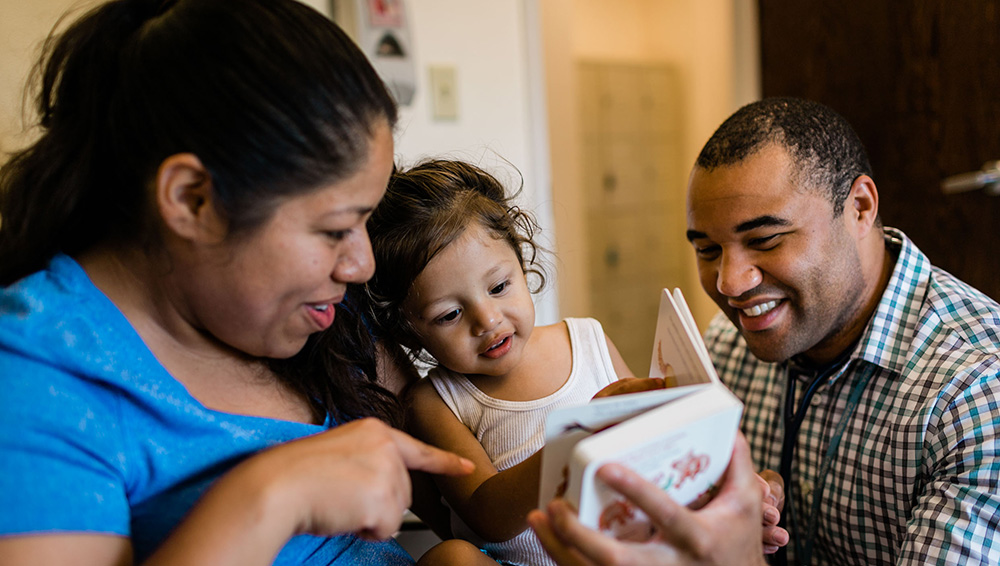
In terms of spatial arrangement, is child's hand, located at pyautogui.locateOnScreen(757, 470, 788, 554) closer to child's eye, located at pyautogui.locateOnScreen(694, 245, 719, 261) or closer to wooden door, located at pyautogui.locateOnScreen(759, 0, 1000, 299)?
child's eye, located at pyautogui.locateOnScreen(694, 245, 719, 261)

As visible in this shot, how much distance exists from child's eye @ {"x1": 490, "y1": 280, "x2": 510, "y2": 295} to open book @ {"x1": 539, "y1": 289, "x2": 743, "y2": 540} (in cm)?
40

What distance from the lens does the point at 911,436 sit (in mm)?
1110

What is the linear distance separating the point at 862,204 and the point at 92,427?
1.24 m

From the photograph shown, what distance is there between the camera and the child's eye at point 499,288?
1088 millimetres

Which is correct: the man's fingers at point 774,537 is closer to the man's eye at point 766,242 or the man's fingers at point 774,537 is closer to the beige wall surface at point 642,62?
the man's eye at point 766,242

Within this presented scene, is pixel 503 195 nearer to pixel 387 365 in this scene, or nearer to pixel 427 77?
pixel 387 365

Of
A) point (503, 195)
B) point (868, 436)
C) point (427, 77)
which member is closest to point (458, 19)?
point (427, 77)

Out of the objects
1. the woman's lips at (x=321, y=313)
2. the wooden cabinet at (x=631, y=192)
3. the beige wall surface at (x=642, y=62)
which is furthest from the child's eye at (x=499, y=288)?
the wooden cabinet at (x=631, y=192)

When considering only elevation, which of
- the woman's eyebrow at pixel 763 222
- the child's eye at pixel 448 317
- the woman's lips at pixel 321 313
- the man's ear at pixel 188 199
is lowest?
the child's eye at pixel 448 317

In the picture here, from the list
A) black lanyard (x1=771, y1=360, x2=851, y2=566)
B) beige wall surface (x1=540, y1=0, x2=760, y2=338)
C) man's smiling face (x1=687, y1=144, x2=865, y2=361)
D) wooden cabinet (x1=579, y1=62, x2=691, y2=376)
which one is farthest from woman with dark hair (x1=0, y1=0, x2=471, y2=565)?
wooden cabinet (x1=579, y1=62, x2=691, y2=376)

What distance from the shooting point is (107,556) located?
64 centimetres

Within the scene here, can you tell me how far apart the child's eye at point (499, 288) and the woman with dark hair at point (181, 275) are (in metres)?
0.34

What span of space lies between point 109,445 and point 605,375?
75 cm

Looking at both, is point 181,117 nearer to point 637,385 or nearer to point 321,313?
point 321,313
